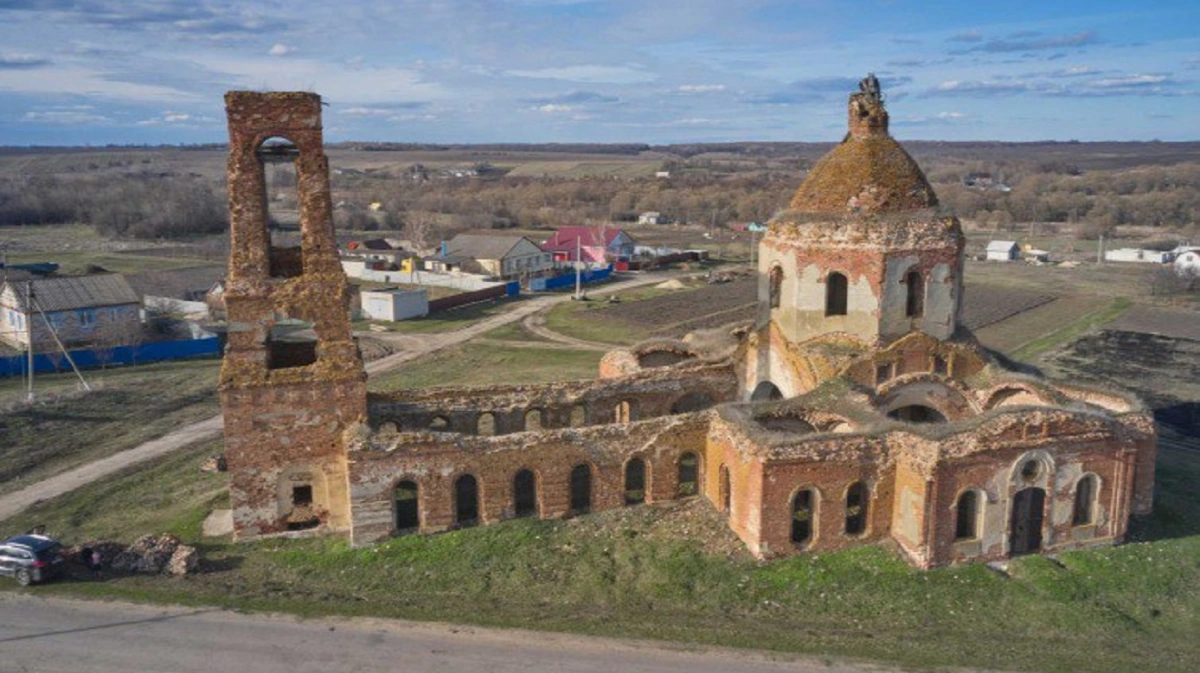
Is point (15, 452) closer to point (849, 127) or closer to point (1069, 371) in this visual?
point (849, 127)

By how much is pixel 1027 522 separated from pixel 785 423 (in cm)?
592

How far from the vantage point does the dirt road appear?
1620 centimetres

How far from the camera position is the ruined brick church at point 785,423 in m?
19.7

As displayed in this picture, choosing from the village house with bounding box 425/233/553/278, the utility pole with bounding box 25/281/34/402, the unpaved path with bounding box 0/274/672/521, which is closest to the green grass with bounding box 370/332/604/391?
the unpaved path with bounding box 0/274/672/521

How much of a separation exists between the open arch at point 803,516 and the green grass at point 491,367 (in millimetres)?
19302

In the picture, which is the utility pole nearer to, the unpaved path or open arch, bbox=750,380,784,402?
the unpaved path

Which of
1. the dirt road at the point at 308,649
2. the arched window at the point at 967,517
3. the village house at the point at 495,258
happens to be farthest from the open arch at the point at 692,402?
the village house at the point at 495,258

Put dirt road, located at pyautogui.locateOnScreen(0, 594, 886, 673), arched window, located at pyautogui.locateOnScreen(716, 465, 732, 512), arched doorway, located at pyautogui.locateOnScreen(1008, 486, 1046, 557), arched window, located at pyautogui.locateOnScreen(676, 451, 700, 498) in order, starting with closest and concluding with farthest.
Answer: dirt road, located at pyautogui.locateOnScreen(0, 594, 886, 673), arched doorway, located at pyautogui.locateOnScreen(1008, 486, 1046, 557), arched window, located at pyautogui.locateOnScreen(716, 465, 732, 512), arched window, located at pyautogui.locateOnScreen(676, 451, 700, 498)

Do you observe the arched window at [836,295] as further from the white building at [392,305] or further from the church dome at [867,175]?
the white building at [392,305]

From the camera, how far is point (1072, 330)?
5216 centimetres

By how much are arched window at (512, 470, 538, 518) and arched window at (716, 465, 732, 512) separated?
457 centimetres

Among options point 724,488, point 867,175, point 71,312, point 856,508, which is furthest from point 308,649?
point 71,312

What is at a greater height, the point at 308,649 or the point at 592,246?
the point at 592,246

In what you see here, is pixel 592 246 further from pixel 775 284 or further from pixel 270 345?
pixel 270 345
